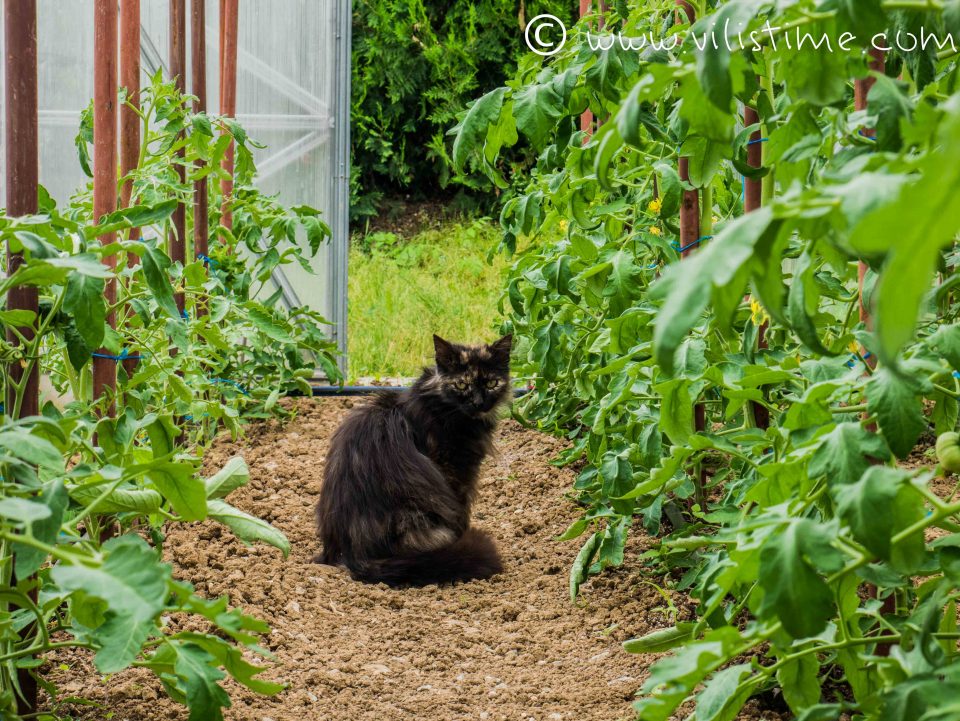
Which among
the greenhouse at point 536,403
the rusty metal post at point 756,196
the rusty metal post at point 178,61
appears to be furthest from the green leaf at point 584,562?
the rusty metal post at point 178,61

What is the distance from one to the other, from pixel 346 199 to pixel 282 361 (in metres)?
1.85

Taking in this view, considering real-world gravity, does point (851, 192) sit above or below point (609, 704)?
above

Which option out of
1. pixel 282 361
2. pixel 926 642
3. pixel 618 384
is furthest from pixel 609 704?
pixel 282 361

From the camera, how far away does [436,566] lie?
3.58 metres

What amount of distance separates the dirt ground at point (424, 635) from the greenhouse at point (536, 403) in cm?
1

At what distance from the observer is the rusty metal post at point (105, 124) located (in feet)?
9.64

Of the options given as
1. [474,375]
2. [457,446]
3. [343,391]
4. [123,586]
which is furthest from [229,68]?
[123,586]

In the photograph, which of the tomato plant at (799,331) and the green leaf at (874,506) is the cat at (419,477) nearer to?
the tomato plant at (799,331)

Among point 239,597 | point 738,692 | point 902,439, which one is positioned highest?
point 902,439

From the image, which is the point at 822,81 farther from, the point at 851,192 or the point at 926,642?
the point at 926,642

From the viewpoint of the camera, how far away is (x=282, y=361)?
530cm

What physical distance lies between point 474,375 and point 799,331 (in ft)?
10.3

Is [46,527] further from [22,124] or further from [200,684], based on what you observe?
[22,124]

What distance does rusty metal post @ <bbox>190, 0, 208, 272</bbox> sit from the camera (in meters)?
4.76
